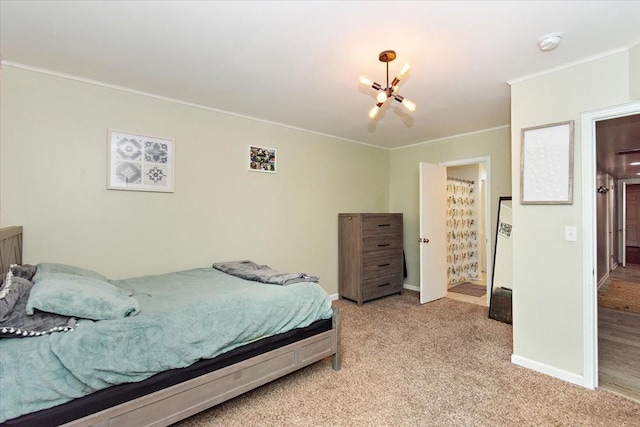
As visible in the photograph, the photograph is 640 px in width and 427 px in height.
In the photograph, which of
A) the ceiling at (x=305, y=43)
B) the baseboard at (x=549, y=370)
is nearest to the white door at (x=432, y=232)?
the ceiling at (x=305, y=43)

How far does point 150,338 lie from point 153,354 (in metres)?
0.08

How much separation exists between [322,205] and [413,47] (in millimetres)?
2560

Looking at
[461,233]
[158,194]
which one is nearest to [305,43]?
[158,194]

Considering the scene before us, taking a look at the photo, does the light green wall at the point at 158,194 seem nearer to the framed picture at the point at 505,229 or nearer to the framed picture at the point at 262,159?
the framed picture at the point at 262,159

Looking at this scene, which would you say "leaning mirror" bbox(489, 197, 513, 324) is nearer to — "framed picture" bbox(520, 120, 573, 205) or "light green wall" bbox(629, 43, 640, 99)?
Result: "framed picture" bbox(520, 120, 573, 205)

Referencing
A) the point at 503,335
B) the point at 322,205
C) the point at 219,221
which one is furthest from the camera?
the point at 322,205

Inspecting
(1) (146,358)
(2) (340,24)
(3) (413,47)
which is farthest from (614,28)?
(1) (146,358)

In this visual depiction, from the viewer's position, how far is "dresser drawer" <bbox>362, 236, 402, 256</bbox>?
4.27m

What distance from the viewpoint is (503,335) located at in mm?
3168

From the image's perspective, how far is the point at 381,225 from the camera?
14.6 ft

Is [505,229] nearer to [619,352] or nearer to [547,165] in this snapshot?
[619,352]

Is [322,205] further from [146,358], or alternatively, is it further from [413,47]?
[146,358]

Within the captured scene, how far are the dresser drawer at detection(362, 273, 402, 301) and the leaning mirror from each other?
4.16 feet

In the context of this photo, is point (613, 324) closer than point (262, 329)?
No
